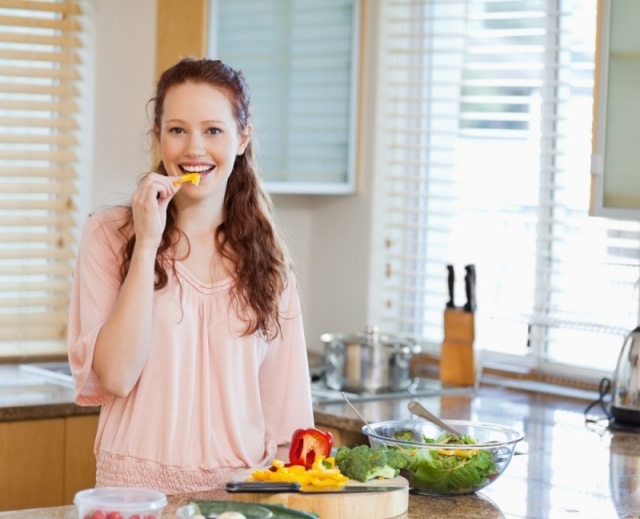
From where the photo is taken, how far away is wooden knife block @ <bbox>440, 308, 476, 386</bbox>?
3629mm

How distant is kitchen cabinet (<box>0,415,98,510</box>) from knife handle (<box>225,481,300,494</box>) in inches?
50.1

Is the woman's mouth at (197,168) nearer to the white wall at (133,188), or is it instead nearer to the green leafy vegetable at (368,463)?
the green leafy vegetable at (368,463)

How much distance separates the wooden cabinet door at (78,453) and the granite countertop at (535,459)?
0.05 meters

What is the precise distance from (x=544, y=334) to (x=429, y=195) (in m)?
0.61

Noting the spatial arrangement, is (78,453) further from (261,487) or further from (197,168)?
(261,487)

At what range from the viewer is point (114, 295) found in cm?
221

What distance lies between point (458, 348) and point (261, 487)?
177 centimetres

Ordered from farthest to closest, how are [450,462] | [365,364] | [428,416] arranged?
[365,364]
[428,416]
[450,462]

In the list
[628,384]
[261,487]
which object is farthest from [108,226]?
[628,384]

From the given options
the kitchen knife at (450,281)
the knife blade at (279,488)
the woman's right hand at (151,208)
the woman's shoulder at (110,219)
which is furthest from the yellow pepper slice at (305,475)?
the kitchen knife at (450,281)

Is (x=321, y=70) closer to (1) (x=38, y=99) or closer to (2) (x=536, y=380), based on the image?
(1) (x=38, y=99)

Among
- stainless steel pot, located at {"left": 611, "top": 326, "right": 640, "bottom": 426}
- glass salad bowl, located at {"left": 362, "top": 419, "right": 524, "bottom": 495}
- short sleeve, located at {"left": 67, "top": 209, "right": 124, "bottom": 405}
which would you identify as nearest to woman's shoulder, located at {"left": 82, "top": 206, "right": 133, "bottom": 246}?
short sleeve, located at {"left": 67, "top": 209, "right": 124, "bottom": 405}

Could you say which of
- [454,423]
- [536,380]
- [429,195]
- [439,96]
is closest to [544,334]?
[536,380]

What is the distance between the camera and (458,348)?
11.9ft
